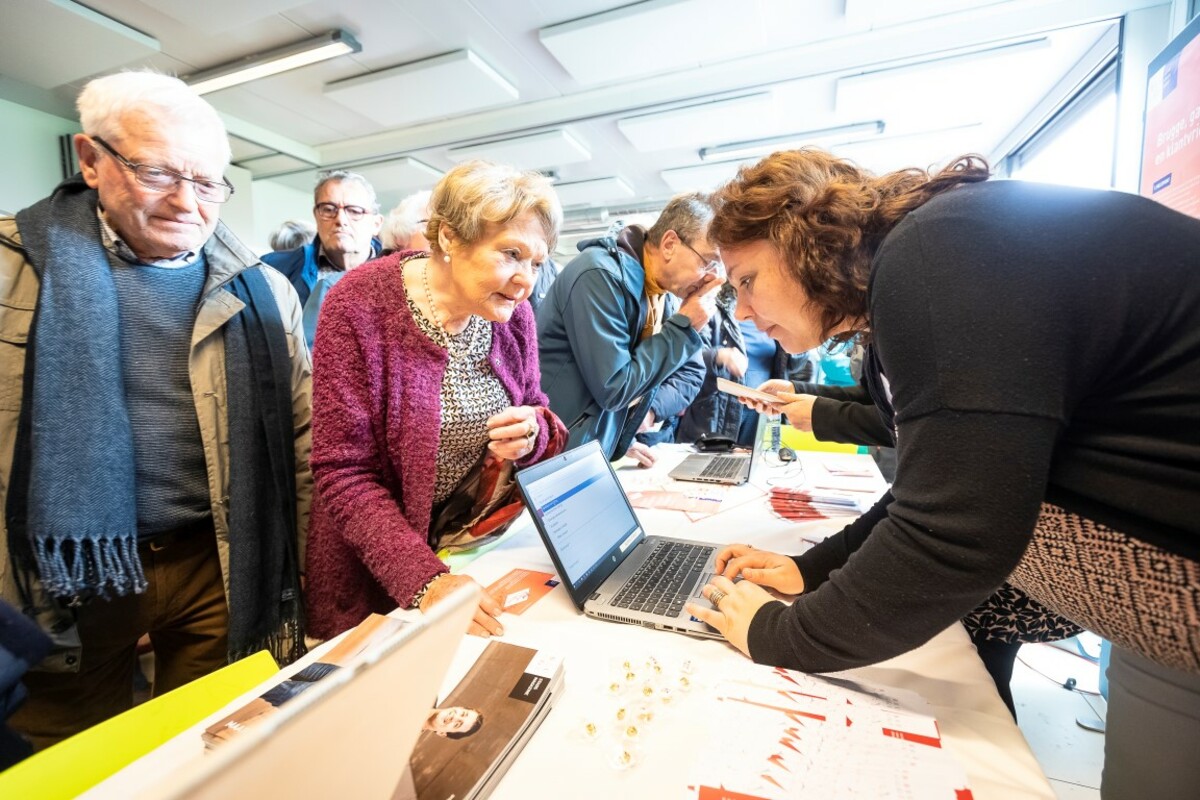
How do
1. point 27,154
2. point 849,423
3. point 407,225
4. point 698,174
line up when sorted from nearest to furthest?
1. point 849,423
2. point 407,225
3. point 27,154
4. point 698,174

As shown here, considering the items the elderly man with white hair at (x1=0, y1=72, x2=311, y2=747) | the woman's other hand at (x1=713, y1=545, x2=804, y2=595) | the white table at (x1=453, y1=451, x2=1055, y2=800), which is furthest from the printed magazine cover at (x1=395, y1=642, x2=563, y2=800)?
the elderly man with white hair at (x1=0, y1=72, x2=311, y2=747)

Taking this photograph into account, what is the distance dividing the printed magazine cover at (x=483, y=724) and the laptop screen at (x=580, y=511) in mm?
216

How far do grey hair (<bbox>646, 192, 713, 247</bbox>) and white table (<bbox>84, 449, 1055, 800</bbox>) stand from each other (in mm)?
1279

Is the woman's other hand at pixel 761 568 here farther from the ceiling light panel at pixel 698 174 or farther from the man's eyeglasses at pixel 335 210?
the ceiling light panel at pixel 698 174

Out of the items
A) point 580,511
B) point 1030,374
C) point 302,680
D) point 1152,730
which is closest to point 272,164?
point 580,511

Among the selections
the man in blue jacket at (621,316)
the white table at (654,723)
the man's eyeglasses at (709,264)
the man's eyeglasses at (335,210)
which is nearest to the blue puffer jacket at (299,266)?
the man's eyeglasses at (335,210)

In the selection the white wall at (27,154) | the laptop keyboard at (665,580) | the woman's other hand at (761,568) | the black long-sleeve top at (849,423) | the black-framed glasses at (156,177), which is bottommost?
Result: the laptop keyboard at (665,580)

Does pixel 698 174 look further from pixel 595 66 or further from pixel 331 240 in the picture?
pixel 331 240

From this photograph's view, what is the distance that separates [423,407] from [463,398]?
0.13 metres

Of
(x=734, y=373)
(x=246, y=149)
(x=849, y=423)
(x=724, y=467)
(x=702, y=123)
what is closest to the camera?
(x=849, y=423)

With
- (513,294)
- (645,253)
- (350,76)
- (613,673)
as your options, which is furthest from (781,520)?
(350,76)

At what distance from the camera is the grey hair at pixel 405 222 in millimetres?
2451

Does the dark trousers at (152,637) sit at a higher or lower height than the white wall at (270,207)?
lower

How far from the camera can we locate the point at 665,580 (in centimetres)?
103
